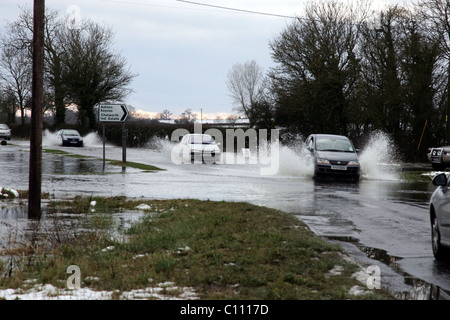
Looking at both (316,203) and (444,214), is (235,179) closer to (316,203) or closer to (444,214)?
(316,203)

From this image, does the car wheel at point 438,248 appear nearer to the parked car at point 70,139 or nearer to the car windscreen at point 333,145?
the car windscreen at point 333,145

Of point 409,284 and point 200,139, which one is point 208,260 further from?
point 200,139

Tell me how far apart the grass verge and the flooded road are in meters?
0.75

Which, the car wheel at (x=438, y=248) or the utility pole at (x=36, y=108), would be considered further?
the utility pole at (x=36, y=108)

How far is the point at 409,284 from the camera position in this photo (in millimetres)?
6328

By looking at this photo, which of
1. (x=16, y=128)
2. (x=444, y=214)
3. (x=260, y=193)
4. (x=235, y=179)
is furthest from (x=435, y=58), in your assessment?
(x=16, y=128)

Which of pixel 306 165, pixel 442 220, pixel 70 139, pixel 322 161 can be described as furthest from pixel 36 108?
pixel 70 139

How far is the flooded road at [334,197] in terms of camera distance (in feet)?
24.3

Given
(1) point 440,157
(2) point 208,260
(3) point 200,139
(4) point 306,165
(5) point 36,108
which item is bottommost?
(2) point 208,260

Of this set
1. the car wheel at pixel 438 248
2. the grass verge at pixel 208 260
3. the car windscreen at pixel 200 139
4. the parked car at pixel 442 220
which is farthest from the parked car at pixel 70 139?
the car wheel at pixel 438 248

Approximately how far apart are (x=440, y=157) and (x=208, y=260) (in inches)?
930

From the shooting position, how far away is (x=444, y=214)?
7586 millimetres

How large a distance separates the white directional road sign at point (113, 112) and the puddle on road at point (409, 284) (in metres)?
19.8

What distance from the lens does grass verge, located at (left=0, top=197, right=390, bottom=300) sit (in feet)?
18.6
